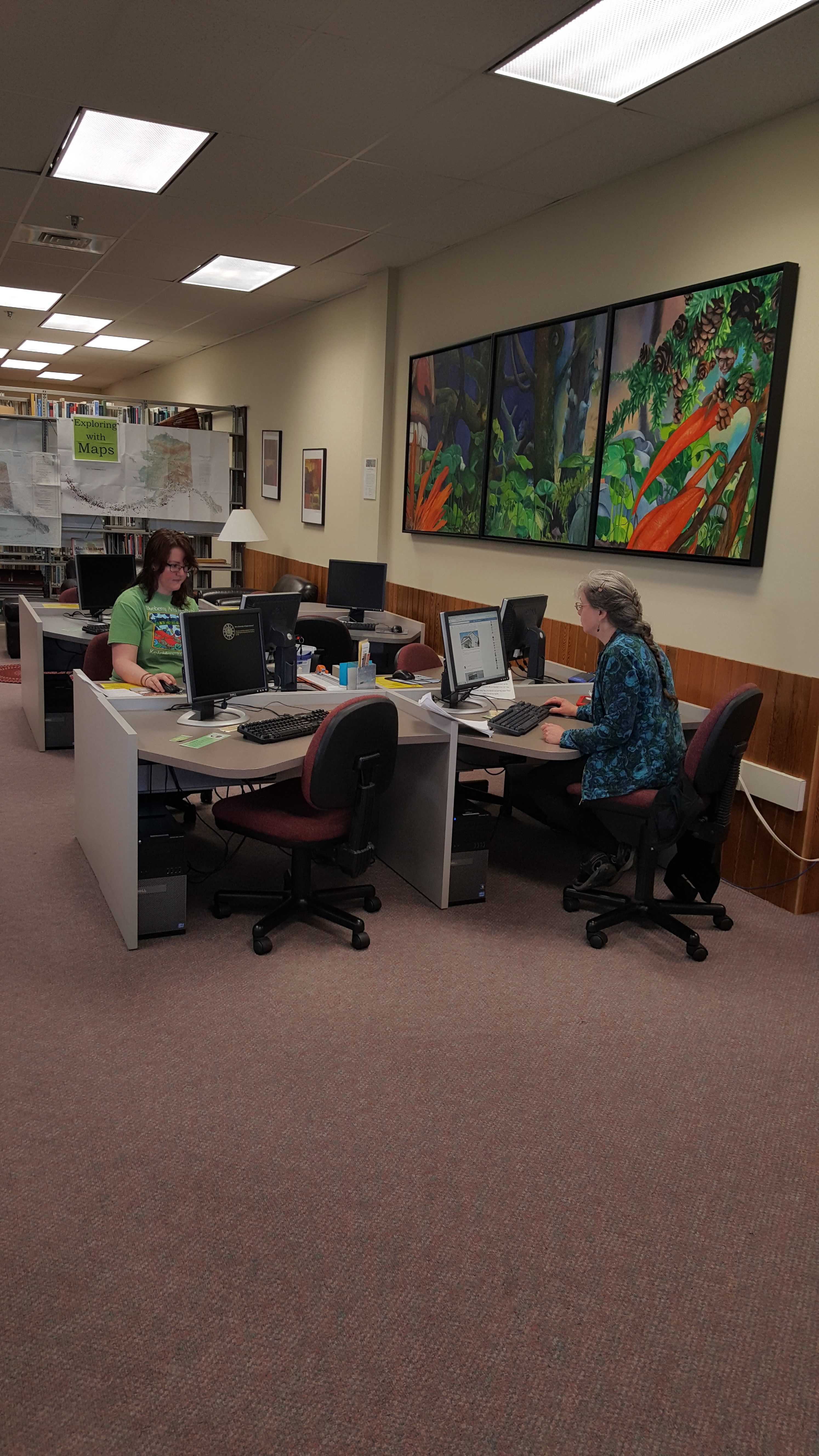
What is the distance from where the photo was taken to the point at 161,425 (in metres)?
8.52

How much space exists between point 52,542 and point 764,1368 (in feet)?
24.7

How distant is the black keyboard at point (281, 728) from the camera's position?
3467 millimetres

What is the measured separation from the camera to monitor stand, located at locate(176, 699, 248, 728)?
11.9 feet

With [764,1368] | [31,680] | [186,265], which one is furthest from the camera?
[186,265]

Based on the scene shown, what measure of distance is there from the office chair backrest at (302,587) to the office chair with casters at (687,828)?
4310mm

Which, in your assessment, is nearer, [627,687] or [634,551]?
[627,687]

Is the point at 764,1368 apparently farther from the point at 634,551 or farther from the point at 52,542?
the point at 52,542

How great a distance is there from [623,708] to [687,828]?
0.48 m

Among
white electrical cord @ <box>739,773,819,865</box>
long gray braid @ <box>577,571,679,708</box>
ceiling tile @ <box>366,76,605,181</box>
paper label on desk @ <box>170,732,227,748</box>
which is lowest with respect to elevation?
white electrical cord @ <box>739,773,819,865</box>

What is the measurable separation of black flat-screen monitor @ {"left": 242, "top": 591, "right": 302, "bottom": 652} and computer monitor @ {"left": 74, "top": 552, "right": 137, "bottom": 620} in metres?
2.27

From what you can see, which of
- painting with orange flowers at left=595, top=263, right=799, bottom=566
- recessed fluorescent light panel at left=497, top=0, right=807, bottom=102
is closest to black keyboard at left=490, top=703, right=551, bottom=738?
painting with orange flowers at left=595, top=263, right=799, bottom=566

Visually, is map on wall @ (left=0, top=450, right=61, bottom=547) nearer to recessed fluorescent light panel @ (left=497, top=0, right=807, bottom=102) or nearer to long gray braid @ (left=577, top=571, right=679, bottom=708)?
recessed fluorescent light panel @ (left=497, top=0, right=807, bottom=102)

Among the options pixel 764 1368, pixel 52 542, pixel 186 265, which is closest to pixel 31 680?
pixel 52 542

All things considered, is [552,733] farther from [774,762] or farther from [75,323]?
[75,323]
